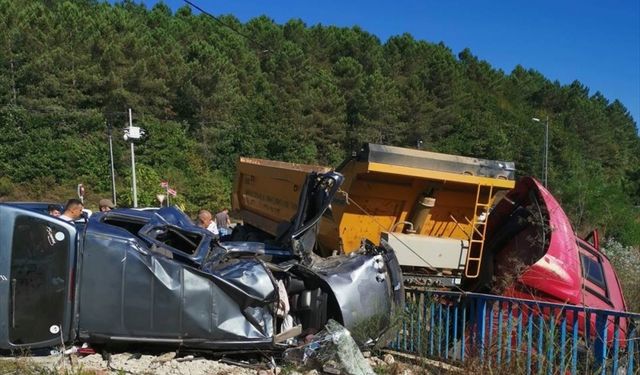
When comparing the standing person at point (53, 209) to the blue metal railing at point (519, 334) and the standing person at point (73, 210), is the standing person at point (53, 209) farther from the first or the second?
A: the blue metal railing at point (519, 334)

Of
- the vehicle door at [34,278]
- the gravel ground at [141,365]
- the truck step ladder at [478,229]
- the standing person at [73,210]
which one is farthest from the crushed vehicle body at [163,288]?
the truck step ladder at [478,229]

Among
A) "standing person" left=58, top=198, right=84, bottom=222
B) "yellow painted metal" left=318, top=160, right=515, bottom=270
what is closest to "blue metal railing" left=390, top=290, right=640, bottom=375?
"yellow painted metal" left=318, top=160, right=515, bottom=270

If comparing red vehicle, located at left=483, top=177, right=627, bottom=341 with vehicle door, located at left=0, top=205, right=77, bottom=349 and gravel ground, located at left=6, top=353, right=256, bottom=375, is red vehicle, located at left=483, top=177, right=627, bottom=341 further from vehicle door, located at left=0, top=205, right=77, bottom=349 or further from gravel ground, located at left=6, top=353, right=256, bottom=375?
vehicle door, located at left=0, top=205, right=77, bottom=349

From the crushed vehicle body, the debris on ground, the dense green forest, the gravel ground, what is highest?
the dense green forest

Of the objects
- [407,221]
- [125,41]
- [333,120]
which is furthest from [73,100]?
[407,221]

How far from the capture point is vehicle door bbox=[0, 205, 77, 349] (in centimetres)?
397

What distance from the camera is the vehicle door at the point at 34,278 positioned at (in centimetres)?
397

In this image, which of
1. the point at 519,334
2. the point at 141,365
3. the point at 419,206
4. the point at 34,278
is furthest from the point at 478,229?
the point at 34,278

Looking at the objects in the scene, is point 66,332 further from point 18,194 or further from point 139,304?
point 18,194

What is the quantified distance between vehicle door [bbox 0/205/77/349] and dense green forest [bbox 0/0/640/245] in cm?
1498

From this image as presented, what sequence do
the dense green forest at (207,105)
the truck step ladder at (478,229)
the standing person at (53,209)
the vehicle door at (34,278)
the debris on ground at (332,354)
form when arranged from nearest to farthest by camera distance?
the vehicle door at (34,278) → the debris on ground at (332,354) → the standing person at (53,209) → the truck step ladder at (478,229) → the dense green forest at (207,105)

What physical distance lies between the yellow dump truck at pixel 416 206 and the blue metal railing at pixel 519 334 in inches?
36.0

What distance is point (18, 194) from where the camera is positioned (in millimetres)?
33375

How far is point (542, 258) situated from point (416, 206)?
1765mm
